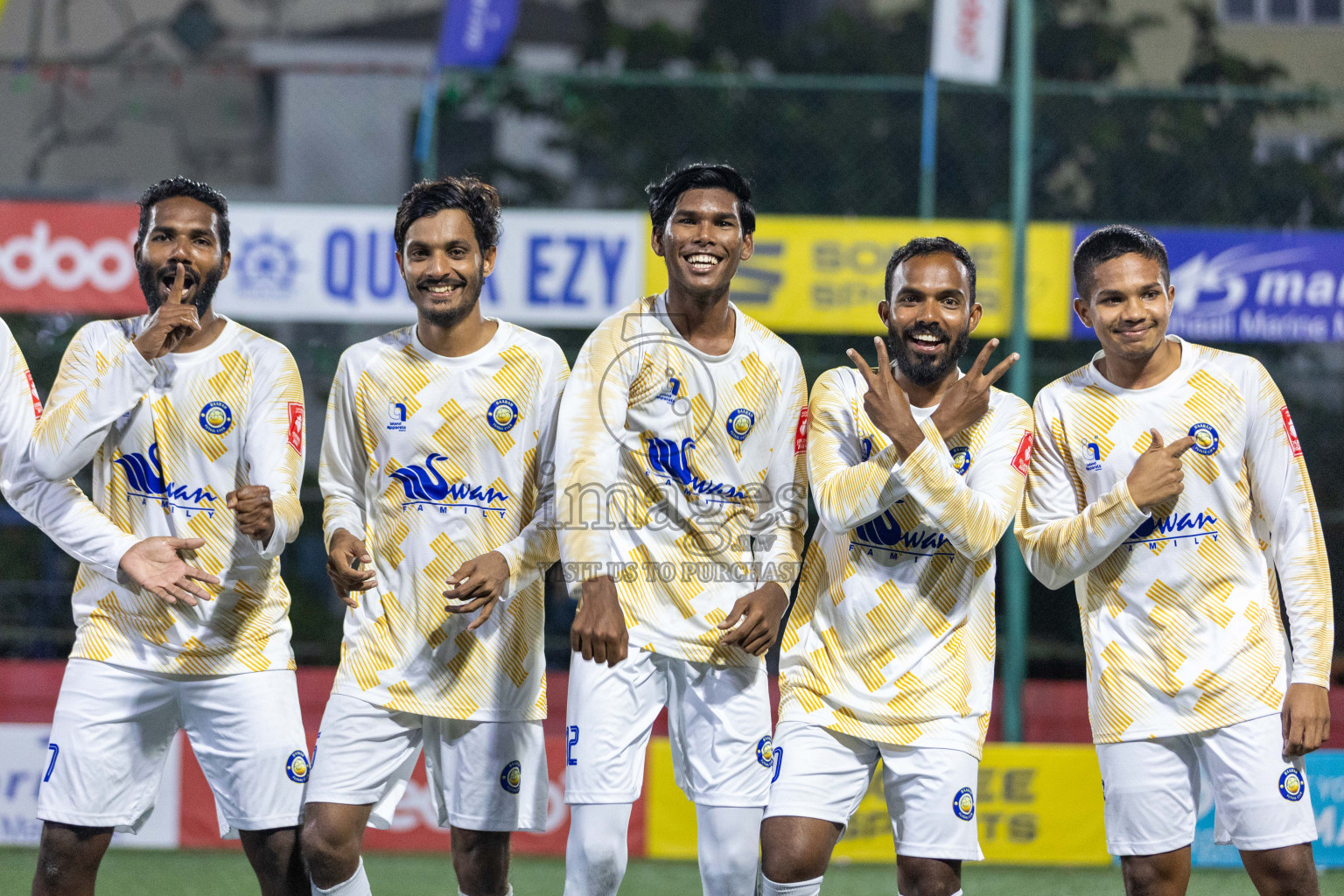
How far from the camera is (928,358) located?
353cm

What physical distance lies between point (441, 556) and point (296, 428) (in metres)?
0.55

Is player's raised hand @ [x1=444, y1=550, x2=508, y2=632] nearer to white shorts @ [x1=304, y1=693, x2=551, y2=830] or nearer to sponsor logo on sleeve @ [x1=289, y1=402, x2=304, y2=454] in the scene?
white shorts @ [x1=304, y1=693, x2=551, y2=830]

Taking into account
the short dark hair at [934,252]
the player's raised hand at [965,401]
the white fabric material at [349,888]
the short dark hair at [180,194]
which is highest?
the short dark hair at [180,194]

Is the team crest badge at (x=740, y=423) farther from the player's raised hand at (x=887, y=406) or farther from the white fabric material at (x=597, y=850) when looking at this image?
the white fabric material at (x=597, y=850)

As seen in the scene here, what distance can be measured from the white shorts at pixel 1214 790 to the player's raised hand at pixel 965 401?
3.04 ft

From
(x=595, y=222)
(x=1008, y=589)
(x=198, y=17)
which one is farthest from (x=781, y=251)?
(x=198, y=17)

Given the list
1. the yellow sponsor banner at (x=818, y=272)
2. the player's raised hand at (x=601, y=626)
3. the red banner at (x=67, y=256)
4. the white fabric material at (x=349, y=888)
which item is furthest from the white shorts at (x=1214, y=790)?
the red banner at (x=67, y=256)

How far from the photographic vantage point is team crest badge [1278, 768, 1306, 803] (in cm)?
343

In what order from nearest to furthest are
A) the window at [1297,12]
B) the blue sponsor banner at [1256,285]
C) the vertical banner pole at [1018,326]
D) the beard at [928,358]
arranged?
the beard at [928,358], the vertical banner pole at [1018,326], the blue sponsor banner at [1256,285], the window at [1297,12]

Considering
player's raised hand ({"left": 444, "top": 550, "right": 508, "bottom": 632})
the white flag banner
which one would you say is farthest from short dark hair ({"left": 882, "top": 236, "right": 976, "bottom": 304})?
the white flag banner

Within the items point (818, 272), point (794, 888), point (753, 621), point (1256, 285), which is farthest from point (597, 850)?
point (1256, 285)

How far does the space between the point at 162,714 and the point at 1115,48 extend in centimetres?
932

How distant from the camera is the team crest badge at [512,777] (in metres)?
3.74

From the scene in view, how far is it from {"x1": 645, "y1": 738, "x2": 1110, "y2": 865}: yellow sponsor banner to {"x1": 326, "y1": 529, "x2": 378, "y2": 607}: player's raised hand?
288 cm
